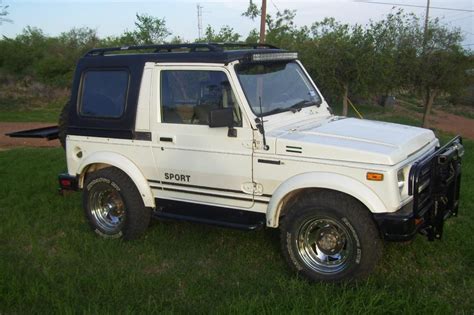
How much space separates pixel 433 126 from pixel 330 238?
67.0 feet

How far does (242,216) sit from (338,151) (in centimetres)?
119

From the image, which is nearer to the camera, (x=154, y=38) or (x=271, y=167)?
(x=271, y=167)

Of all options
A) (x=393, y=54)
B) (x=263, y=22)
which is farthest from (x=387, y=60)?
(x=263, y=22)

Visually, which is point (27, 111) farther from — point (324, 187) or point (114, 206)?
point (324, 187)

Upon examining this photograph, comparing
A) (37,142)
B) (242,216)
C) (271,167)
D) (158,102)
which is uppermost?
(158,102)

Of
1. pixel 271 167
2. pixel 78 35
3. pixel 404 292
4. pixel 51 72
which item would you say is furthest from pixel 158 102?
pixel 78 35

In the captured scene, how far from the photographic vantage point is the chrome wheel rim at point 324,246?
Answer: 4504 millimetres

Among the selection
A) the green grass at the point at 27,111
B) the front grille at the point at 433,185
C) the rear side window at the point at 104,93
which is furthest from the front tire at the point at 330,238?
the green grass at the point at 27,111

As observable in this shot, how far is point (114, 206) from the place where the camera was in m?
5.95

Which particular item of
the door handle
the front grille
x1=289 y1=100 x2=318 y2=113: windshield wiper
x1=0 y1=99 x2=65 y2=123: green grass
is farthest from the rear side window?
x1=0 y1=99 x2=65 y2=123: green grass

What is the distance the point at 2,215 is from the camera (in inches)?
267

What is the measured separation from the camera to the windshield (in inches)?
199

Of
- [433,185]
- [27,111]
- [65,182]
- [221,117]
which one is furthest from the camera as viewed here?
[27,111]

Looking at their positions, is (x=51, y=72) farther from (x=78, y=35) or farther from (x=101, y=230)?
(x=101, y=230)
